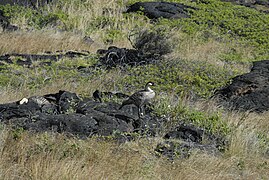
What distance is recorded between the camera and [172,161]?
17.8ft

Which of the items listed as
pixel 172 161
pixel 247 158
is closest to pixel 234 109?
pixel 247 158

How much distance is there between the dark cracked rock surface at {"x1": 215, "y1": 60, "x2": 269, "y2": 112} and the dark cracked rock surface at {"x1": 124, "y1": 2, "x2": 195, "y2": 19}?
34.2 feet

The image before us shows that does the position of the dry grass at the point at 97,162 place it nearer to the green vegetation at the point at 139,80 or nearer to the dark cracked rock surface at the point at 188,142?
the green vegetation at the point at 139,80

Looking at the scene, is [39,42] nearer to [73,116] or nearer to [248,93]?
[248,93]

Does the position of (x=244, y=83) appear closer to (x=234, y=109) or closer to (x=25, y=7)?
(x=234, y=109)

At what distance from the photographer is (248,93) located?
9312mm

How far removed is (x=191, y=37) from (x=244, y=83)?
745 centimetres

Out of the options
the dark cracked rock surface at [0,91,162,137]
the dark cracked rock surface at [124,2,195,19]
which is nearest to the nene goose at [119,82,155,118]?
the dark cracked rock surface at [0,91,162,137]

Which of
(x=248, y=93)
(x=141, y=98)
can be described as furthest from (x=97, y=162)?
(x=248, y=93)

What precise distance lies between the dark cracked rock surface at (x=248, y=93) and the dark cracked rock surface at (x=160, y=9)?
1043cm

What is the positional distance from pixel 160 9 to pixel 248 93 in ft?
39.4

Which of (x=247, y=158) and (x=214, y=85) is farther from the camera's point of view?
(x=214, y=85)

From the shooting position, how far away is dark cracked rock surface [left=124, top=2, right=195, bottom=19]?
20.0 m

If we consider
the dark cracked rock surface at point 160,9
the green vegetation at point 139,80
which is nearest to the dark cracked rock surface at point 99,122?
the green vegetation at point 139,80
